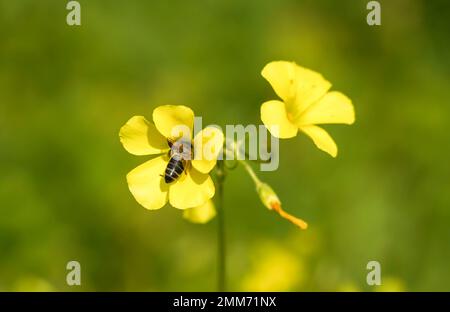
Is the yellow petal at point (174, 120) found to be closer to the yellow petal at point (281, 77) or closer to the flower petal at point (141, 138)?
the flower petal at point (141, 138)

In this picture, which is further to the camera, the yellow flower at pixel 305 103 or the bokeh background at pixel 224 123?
the bokeh background at pixel 224 123

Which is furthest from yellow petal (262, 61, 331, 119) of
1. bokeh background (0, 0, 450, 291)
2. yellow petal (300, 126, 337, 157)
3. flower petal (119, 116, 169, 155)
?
bokeh background (0, 0, 450, 291)

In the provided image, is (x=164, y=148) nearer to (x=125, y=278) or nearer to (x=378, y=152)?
(x=125, y=278)

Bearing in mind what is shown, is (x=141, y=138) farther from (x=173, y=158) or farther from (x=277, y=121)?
(x=277, y=121)

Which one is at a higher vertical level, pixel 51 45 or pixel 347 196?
pixel 51 45

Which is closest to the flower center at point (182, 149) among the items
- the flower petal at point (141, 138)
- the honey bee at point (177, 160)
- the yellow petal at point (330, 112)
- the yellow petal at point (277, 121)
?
the honey bee at point (177, 160)

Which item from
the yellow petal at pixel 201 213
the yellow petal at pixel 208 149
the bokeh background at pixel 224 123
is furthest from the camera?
the bokeh background at pixel 224 123

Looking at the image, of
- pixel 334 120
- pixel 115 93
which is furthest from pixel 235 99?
pixel 334 120
